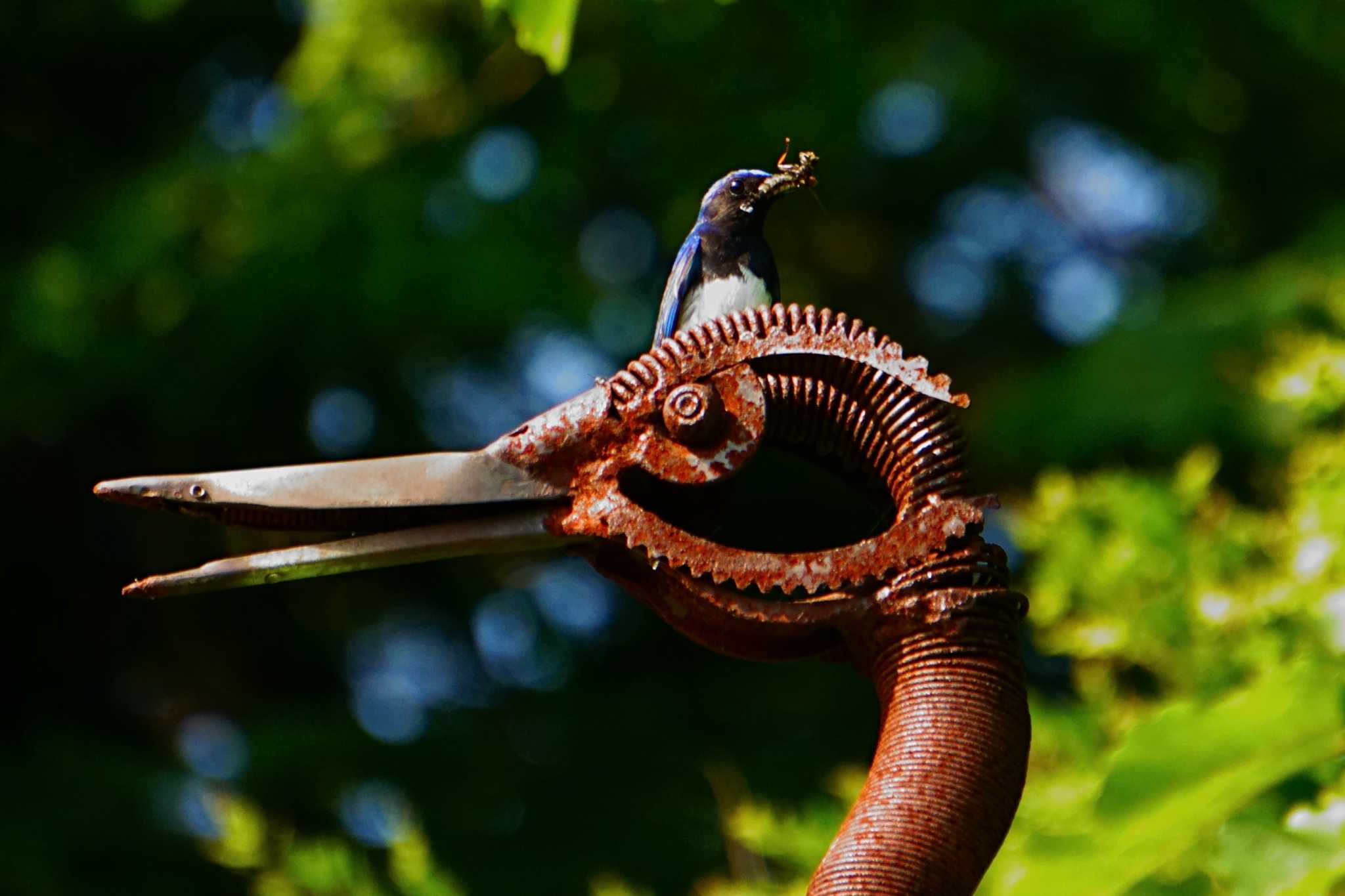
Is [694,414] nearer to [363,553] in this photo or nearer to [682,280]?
[363,553]

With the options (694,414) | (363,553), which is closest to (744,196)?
(694,414)

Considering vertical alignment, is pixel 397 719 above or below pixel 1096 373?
below

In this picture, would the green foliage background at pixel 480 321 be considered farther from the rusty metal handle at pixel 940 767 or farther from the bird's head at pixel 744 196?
the rusty metal handle at pixel 940 767

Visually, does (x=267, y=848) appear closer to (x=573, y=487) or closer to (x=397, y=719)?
(x=397, y=719)

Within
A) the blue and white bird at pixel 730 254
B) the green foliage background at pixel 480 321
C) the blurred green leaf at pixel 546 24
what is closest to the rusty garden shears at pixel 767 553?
the blurred green leaf at pixel 546 24

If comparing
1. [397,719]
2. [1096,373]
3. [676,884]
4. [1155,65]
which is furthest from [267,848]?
[1155,65]

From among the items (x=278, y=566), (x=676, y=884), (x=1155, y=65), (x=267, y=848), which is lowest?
(x=278, y=566)
